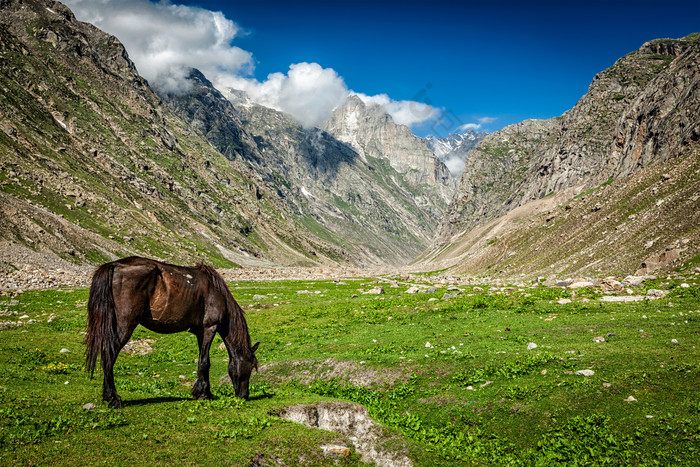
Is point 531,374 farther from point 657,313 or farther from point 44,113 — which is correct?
point 44,113

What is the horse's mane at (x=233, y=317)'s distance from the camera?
14244 mm

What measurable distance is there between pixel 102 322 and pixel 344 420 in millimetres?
8443

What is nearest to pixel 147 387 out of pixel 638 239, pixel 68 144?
pixel 638 239

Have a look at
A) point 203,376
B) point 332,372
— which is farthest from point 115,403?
point 332,372

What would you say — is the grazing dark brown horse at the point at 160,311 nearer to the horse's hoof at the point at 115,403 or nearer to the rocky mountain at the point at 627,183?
the horse's hoof at the point at 115,403

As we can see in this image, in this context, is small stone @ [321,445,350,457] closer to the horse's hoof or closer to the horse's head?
the horse's head

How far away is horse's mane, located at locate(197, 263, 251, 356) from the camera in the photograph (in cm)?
1424

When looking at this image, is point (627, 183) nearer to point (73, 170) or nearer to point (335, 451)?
point (335, 451)

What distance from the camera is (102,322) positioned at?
11719 mm

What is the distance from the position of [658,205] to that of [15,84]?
622 ft

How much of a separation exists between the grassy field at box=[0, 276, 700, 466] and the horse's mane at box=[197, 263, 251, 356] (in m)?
1.96

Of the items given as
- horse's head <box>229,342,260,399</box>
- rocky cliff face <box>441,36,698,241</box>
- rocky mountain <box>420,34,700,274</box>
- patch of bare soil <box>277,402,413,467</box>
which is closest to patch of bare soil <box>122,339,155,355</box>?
horse's head <box>229,342,260,399</box>

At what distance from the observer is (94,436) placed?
9.12 m

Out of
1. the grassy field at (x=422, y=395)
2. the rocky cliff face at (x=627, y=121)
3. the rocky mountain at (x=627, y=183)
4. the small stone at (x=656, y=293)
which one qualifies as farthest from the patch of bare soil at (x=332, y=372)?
the rocky cliff face at (x=627, y=121)
